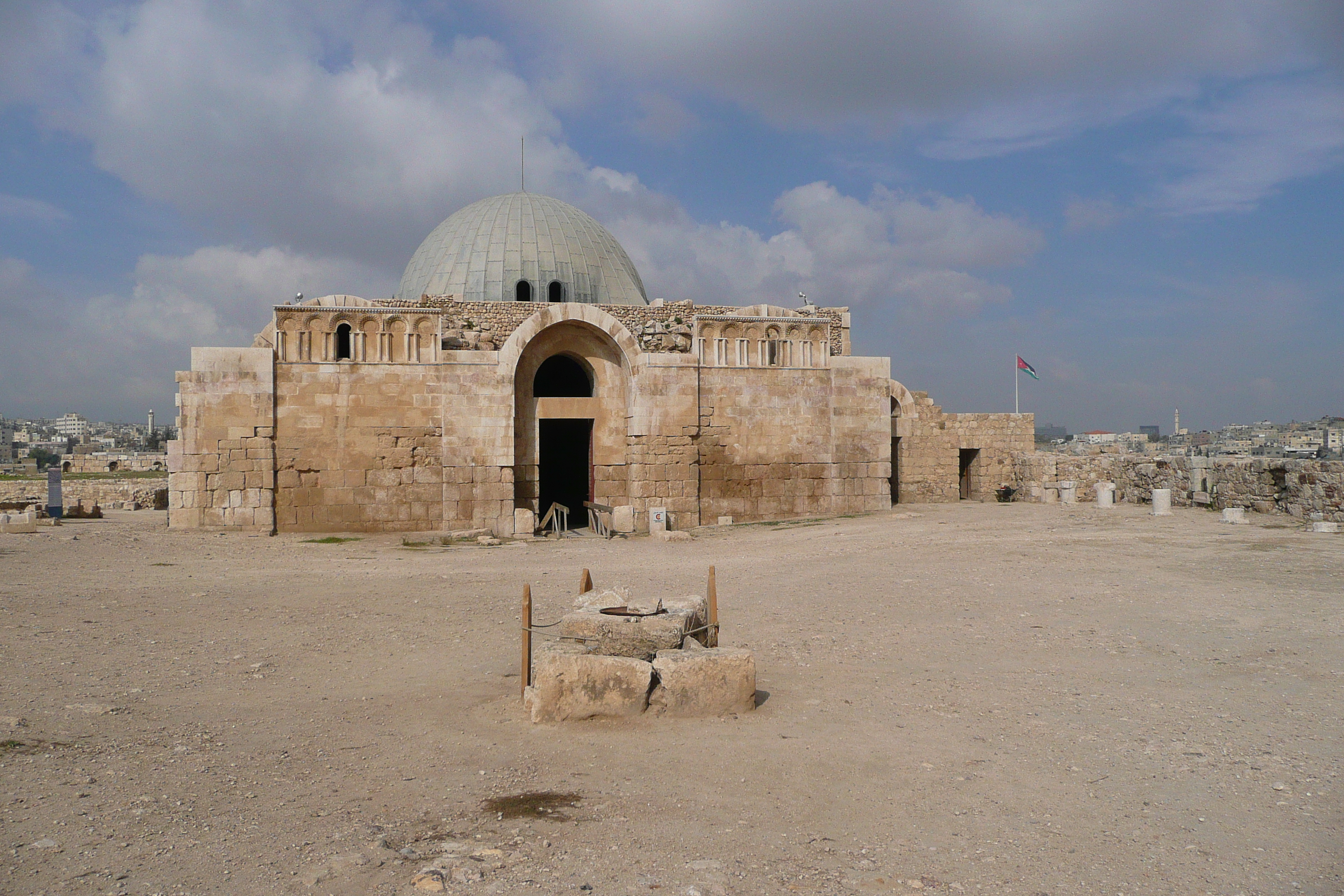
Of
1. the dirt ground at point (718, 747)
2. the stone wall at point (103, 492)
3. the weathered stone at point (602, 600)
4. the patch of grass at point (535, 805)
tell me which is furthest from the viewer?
the stone wall at point (103, 492)

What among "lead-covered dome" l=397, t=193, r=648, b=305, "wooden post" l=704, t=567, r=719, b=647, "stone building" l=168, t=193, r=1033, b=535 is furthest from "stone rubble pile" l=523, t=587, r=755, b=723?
"lead-covered dome" l=397, t=193, r=648, b=305

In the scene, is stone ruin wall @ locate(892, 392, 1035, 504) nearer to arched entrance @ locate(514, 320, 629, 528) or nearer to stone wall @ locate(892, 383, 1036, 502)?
stone wall @ locate(892, 383, 1036, 502)

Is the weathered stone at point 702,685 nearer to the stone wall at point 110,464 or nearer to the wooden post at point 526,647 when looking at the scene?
the wooden post at point 526,647

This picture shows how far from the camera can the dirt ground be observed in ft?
11.3

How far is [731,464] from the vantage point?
1716 centimetres

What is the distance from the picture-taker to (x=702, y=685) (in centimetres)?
529

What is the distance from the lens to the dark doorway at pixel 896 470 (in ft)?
69.9

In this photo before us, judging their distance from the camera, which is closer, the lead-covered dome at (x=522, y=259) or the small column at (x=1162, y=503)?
the small column at (x=1162, y=503)

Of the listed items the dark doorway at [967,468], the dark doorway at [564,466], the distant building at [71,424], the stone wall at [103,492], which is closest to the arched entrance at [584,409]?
the dark doorway at [564,466]

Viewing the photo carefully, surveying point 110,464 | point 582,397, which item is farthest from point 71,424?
point 582,397

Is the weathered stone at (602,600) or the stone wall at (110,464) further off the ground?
the stone wall at (110,464)

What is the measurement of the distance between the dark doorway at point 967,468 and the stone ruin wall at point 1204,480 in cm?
108

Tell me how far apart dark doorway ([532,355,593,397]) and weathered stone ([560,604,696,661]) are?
1550 centimetres

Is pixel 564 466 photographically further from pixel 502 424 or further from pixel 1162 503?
pixel 1162 503
